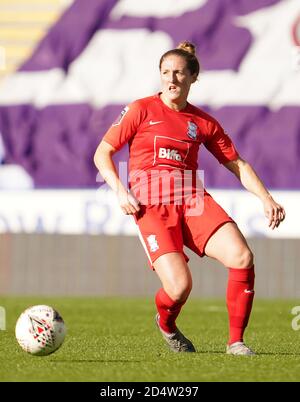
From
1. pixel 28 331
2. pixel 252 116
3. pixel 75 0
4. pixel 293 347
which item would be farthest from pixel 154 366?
pixel 75 0

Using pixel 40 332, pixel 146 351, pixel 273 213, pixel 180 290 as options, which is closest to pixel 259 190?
pixel 273 213

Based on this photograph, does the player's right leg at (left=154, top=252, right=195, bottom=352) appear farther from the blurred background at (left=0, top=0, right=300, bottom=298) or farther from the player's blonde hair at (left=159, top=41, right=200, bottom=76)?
the blurred background at (left=0, top=0, right=300, bottom=298)

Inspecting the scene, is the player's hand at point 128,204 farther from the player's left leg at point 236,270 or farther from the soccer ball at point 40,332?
the soccer ball at point 40,332

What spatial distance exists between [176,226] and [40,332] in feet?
3.81

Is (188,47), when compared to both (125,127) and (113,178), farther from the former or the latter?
(113,178)

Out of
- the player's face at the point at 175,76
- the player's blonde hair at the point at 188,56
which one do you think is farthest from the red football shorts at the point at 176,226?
the player's blonde hair at the point at 188,56

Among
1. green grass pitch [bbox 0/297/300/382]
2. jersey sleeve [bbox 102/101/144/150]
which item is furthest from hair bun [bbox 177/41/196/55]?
green grass pitch [bbox 0/297/300/382]

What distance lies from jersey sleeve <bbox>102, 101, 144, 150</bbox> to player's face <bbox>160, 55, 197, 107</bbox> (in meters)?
0.22

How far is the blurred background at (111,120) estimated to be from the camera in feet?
50.2

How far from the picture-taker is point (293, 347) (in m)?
7.70

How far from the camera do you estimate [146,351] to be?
7191 millimetres

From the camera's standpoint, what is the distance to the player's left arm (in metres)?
6.92

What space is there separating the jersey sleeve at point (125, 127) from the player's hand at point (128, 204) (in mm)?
460
